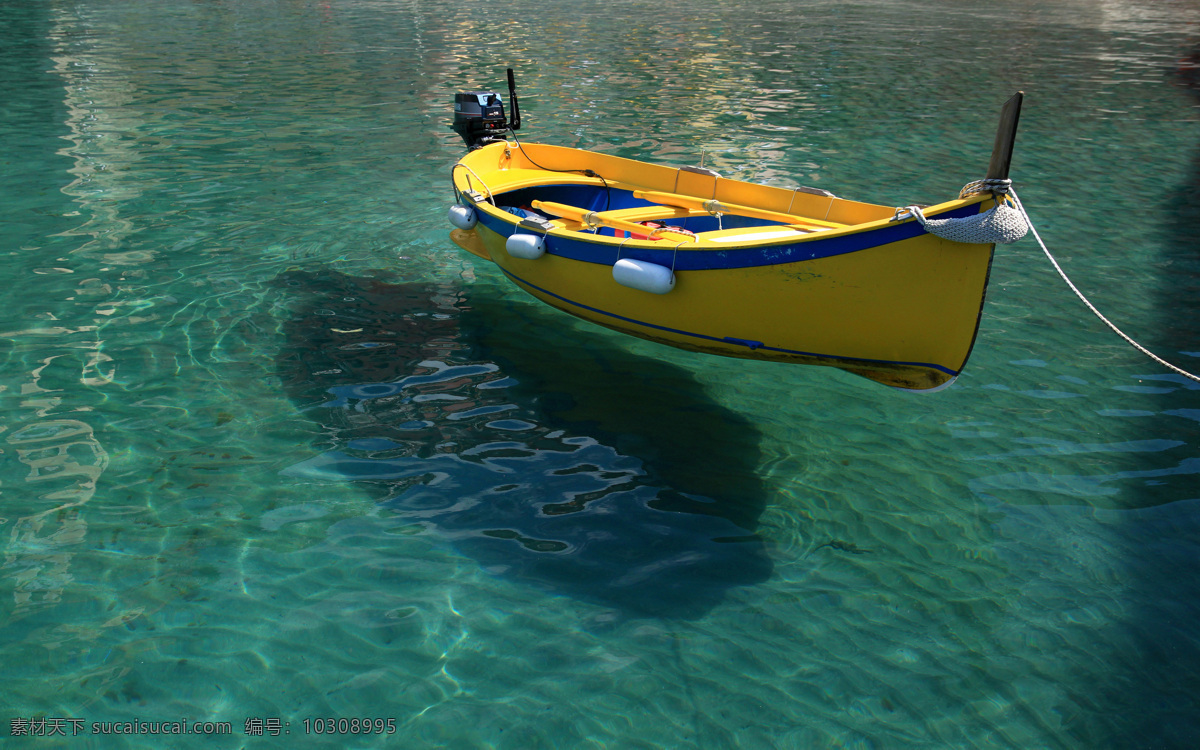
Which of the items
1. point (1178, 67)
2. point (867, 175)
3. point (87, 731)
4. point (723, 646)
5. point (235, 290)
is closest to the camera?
point (87, 731)

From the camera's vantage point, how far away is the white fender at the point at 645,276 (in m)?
5.64

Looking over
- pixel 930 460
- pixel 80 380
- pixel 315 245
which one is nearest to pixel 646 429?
pixel 930 460

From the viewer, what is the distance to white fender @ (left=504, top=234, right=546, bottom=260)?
6508 millimetres

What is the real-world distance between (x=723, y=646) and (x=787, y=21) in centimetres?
3420

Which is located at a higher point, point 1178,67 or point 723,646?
point 1178,67

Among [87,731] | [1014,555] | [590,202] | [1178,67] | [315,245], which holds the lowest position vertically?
[87,731]

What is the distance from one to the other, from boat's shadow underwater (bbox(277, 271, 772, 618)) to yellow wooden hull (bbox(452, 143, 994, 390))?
2.21 ft

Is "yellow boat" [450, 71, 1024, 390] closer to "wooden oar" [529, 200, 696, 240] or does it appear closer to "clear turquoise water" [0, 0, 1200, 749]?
"wooden oar" [529, 200, 696, 240]

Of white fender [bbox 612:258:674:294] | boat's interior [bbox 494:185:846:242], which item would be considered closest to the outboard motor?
boat's interior [bbox 494:185:846:242]

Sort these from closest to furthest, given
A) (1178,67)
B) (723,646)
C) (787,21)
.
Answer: (723,646), (1178,67), (787,21)

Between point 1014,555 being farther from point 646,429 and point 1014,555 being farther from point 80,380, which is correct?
point 80,380

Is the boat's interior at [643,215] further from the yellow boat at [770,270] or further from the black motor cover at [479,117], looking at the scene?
the black motor cover at [479,117]

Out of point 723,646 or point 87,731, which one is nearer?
point 87,731

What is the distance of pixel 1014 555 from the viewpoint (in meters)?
4.86
